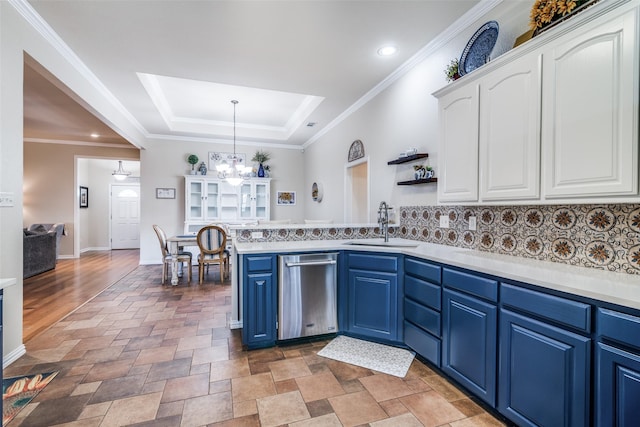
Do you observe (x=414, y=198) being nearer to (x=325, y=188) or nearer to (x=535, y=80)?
(x=535, y=80)

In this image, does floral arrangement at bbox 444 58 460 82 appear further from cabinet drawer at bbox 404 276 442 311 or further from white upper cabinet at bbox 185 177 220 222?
white upper cabinet at bbox 185 177 220 222

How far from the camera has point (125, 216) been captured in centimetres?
908

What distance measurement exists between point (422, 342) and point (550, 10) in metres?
2.27

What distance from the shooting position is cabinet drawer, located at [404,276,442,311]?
6.91 ft

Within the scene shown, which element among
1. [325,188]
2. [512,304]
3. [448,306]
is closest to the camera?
[512,304]

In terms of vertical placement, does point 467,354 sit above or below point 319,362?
Result: above

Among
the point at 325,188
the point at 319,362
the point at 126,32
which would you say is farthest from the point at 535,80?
the point at 325,188

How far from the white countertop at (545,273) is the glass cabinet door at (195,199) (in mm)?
4390

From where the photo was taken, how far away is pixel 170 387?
6.61 feet

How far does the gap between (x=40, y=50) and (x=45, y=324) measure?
2.66 meters

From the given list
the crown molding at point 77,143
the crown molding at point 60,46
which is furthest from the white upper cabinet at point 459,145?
the crown molding at point 77,143

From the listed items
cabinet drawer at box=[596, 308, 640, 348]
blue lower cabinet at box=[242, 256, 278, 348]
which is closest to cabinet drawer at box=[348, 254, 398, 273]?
blue lower cabinet at box=[242, 256, 278, 348]

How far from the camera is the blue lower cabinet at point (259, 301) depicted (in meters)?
2.51

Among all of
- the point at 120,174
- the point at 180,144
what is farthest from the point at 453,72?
the point at 120,174
